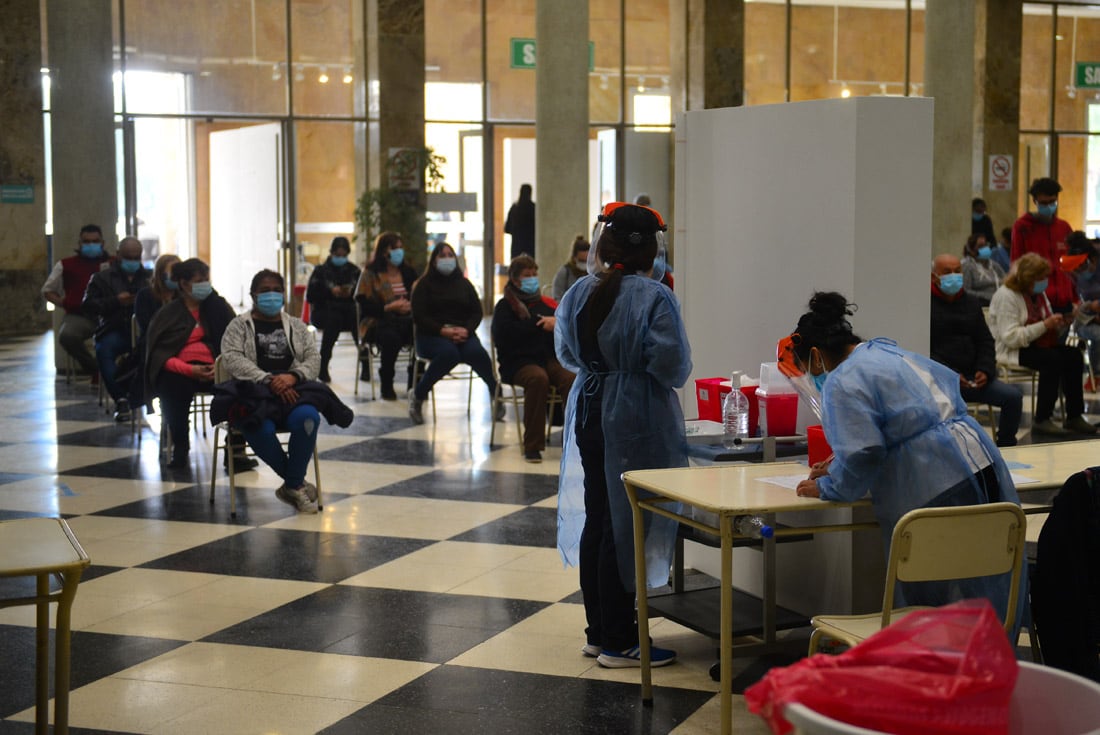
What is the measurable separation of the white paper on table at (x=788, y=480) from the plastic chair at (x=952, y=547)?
65cm

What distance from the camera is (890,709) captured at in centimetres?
198

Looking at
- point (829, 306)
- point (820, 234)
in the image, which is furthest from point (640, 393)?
point (820, 234)

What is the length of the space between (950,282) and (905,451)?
4573 mm

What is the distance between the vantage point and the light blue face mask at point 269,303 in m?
7.18

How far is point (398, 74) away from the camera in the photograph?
16109 mm

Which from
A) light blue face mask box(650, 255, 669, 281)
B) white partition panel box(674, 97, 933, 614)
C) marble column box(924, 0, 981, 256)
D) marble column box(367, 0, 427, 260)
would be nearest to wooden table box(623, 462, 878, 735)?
white partition panel box(674, 97, 933, 614)

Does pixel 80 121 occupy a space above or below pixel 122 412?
above

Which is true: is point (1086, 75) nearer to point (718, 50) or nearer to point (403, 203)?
point (718, 50)

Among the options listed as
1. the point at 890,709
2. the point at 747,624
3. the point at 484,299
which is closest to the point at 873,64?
the point at 484,299

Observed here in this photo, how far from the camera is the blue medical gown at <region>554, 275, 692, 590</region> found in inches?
174

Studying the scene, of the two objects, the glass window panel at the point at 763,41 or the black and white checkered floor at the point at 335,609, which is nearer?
the black and white checkered floor at the point at 335,609

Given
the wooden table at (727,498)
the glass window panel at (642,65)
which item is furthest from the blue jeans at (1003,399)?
the glass window panel at (642,65)

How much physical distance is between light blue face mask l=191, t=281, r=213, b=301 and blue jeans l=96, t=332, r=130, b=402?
201cm

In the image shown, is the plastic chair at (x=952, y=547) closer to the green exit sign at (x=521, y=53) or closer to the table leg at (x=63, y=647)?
the table leg at (x=63, y=647)
